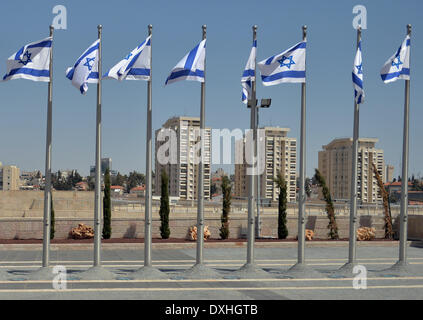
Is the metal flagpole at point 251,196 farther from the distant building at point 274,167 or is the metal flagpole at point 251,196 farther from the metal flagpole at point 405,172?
the distant building at point 274,167

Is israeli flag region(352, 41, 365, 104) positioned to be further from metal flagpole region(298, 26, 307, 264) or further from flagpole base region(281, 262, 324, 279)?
flagpole base region(281, 262, 324, 279)

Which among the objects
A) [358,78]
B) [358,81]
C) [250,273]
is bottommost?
[250,273]

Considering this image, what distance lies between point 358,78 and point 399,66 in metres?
1.71

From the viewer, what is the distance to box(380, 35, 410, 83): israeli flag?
765 inches

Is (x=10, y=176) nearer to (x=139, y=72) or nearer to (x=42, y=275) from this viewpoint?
(x=42, y=275)

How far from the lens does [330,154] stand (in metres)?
127

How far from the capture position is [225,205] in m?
31.9

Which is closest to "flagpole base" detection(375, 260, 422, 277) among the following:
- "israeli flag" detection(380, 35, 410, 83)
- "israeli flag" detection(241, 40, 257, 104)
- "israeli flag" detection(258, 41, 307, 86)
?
"israeli flag" detection(380, 35, 410, 83)

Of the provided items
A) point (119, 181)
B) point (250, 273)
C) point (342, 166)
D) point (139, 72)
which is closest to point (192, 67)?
point (139, 72)

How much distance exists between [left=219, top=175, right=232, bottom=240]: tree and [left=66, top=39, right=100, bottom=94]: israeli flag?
47.4 ft

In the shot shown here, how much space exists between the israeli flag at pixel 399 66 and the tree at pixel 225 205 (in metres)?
13.6

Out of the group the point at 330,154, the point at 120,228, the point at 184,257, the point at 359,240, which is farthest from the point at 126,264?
the point at 330,154

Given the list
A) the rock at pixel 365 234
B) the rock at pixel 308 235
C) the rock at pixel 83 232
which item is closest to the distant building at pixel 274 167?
the rock at pixel 365 234

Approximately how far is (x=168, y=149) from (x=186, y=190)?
59.9 ft
